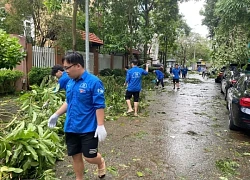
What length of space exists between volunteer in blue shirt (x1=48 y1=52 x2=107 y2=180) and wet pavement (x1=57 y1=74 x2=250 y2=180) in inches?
33.0

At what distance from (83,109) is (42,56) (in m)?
10.3

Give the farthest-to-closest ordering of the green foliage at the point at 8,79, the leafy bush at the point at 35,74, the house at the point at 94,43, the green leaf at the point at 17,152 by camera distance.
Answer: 1. the house at the point at 94,43
2. the leafy bush at the point at 35,74
3. the green foliage at the point at 8,79
4. the green leaf at the point at 17,152

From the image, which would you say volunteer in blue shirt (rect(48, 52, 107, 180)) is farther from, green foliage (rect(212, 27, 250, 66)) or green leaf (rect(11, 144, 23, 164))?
green foliage (rect(212, 27, 250, 66))

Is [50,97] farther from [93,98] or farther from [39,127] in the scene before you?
[93,98]

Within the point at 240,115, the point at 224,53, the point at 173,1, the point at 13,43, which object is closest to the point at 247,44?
the point at 224,53

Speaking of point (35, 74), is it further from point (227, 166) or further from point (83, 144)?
point (227, 166)

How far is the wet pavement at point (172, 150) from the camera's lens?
3934 mm

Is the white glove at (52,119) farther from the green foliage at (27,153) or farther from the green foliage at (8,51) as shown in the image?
the green foliage at (8,51)

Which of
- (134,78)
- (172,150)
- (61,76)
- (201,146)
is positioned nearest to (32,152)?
(61,76)

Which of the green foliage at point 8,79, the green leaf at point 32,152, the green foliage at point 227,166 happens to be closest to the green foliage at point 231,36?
the green foliage at point 227,166

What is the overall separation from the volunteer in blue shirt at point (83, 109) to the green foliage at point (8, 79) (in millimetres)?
7943

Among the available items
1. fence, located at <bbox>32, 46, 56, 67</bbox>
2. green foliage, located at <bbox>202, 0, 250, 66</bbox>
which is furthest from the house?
green foliage, located at <bbox>202, 0, 250, 66</bbox>

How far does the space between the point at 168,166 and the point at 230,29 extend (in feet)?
45.0

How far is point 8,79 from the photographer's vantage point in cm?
1029
